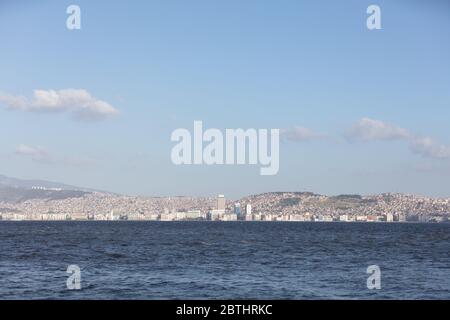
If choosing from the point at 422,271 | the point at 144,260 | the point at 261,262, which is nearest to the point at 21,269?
the point at 144,260

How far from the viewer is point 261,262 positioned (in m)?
48.4

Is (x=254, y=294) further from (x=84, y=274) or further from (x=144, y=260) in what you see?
(x=144, y=260)

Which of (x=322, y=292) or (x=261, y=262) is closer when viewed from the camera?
(x=322, y=292)

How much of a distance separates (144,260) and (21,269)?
10254mm

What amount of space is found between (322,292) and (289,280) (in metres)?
5.39

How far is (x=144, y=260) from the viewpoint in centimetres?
4931

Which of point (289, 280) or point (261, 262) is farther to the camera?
point (261, 262)

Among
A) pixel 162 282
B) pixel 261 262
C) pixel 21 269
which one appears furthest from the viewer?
pixel 261 262
